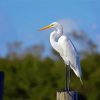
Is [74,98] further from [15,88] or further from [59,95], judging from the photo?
[15,88]

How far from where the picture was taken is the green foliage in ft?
111

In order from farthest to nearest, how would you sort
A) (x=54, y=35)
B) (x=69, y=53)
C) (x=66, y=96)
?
(x=69, y=53) → (x=54, y=35) → (x=66, y=96)

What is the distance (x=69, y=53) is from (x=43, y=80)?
948 inches

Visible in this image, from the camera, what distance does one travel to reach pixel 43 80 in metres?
35.7

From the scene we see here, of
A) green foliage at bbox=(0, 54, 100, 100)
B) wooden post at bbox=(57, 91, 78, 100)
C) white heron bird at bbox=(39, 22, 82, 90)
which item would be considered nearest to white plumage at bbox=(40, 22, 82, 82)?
white heron bird at bbox=(39, 22, 82, 90)

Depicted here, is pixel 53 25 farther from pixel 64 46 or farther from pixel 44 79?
pixel 44 79

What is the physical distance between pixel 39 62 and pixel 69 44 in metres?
26.2

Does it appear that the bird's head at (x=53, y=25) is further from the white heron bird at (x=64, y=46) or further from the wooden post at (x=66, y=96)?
the wooden post at (x=66, y=96)

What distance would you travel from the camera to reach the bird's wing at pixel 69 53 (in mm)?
11377

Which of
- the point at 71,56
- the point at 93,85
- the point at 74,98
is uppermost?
the point at 93,85

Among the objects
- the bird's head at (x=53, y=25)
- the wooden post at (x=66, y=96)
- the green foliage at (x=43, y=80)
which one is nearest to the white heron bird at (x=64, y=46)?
the bird's head at (x=53, y=25)

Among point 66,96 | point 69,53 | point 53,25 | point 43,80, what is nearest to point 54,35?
point 53,25

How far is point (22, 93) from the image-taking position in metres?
36.1

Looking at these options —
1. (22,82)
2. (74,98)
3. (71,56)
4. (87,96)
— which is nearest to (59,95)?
(74,98)
